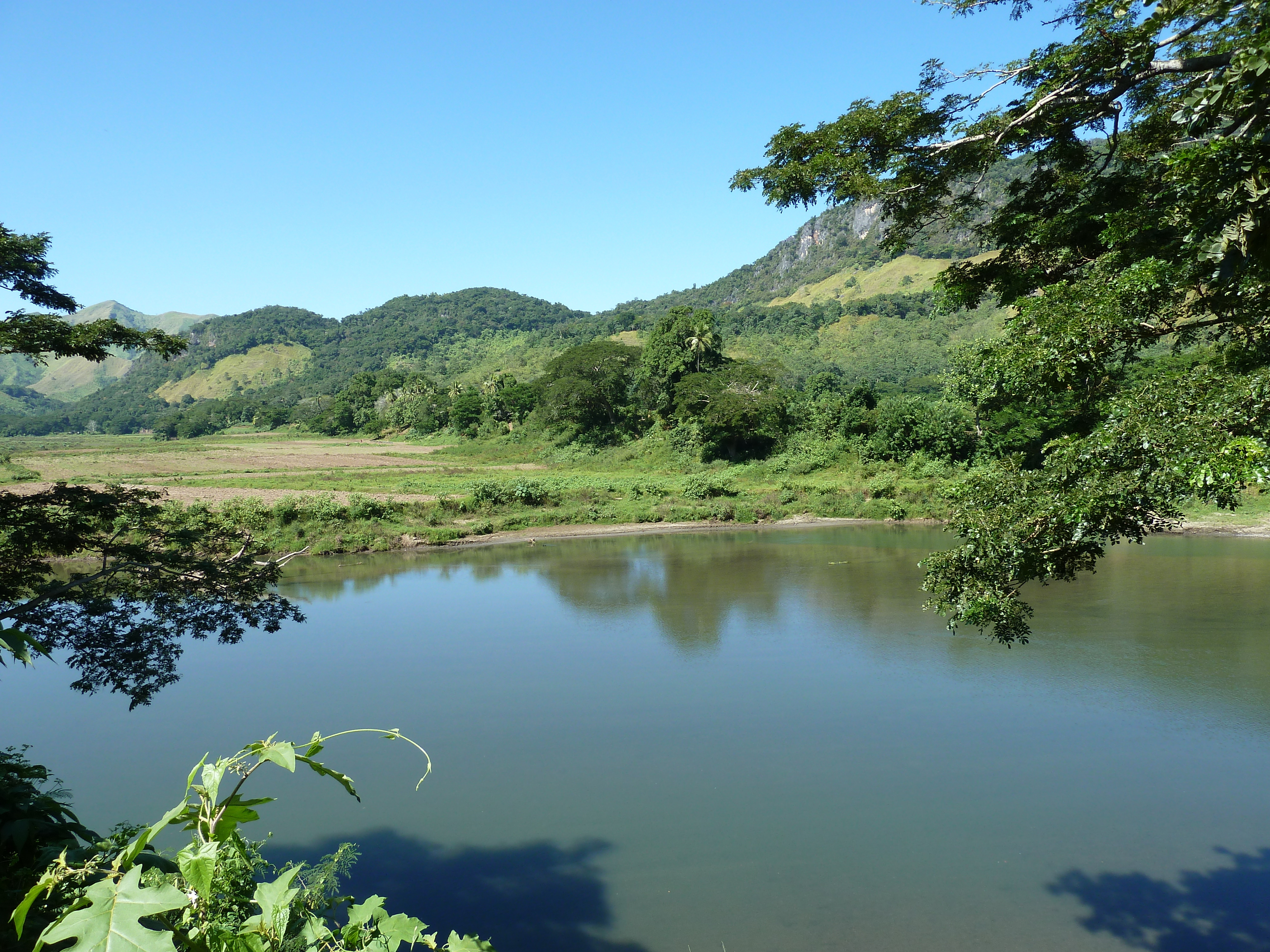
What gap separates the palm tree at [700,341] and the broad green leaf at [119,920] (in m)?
38.8

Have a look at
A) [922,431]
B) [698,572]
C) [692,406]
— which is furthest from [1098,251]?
[692,406]

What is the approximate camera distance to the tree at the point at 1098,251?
3.68 metres

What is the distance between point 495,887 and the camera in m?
7.01

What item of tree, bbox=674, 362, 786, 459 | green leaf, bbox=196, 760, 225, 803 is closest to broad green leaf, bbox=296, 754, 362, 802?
green leaf, bbox=196, 760, 225, 803

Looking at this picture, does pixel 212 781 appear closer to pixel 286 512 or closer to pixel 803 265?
pixel 286 512

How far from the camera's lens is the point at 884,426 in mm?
29328

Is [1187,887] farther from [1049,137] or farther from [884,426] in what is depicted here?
[884,426]

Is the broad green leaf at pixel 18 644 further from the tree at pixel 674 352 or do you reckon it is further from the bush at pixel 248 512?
the tree at pixel 674 352

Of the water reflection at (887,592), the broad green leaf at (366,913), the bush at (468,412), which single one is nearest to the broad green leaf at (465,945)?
the broad green leaf at (366,913)

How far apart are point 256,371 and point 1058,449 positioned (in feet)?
A: 444

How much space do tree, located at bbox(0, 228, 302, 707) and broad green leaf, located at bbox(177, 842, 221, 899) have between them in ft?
16.1

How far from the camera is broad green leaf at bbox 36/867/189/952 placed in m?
1.46

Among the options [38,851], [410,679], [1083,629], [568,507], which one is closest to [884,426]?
[568,507]

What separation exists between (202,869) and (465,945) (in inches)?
24.7
